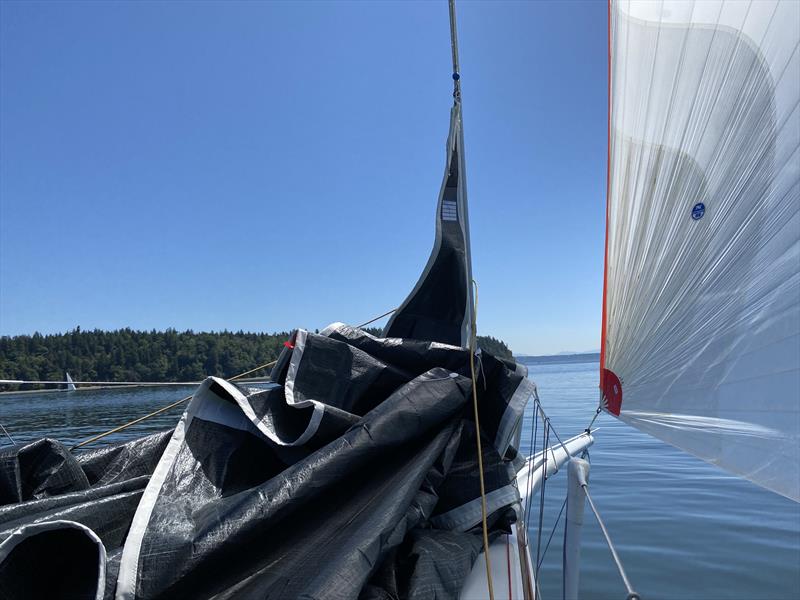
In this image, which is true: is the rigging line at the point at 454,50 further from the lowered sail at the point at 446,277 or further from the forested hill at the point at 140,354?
the forested hill at the point at 140,354

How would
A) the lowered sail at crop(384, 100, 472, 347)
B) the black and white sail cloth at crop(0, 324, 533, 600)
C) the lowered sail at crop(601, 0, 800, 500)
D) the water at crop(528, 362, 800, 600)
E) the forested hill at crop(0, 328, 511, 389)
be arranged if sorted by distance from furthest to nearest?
the forested hill at crop(0, 328, 511, 389)
the water at crop(528, 362, 800, 600)
the lowered sail at crop(384, 100, 472, 347)
the lowered sail at crop(601, 0, 800, 500)
the black and white sail cloth at crop(0, 324, 533, 600)

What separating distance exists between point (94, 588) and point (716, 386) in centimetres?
215

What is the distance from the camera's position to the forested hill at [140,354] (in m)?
56.9

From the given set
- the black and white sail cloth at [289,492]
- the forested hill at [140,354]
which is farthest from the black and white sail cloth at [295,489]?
the forested hill at [140,354]

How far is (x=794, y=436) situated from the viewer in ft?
4.56

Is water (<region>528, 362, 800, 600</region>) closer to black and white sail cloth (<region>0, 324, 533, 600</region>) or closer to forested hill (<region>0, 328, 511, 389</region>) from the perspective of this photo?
black and white sail cloth (<region>0, 324, 533, 600</region>)

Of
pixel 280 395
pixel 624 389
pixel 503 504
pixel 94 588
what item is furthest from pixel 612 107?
pixel 94 588

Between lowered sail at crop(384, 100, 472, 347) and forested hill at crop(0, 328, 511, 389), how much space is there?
169 ft

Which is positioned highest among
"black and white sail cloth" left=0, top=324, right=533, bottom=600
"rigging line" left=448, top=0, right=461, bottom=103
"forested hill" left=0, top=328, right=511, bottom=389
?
"rigging line" left=448, top=0, right=461, bottom=103

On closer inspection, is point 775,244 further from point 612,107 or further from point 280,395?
point 280,395

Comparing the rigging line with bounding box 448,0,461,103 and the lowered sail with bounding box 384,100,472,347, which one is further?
the lowered sail with bounding box 384,100,472,347

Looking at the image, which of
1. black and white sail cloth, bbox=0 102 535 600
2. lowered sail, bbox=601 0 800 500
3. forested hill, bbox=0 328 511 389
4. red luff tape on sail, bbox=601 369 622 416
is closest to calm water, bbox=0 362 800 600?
red luff tape on sail, bbox=601 369 622 416

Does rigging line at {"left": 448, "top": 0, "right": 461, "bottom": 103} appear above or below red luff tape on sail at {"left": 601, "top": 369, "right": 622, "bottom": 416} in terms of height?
above

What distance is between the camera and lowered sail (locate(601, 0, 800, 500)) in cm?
157
